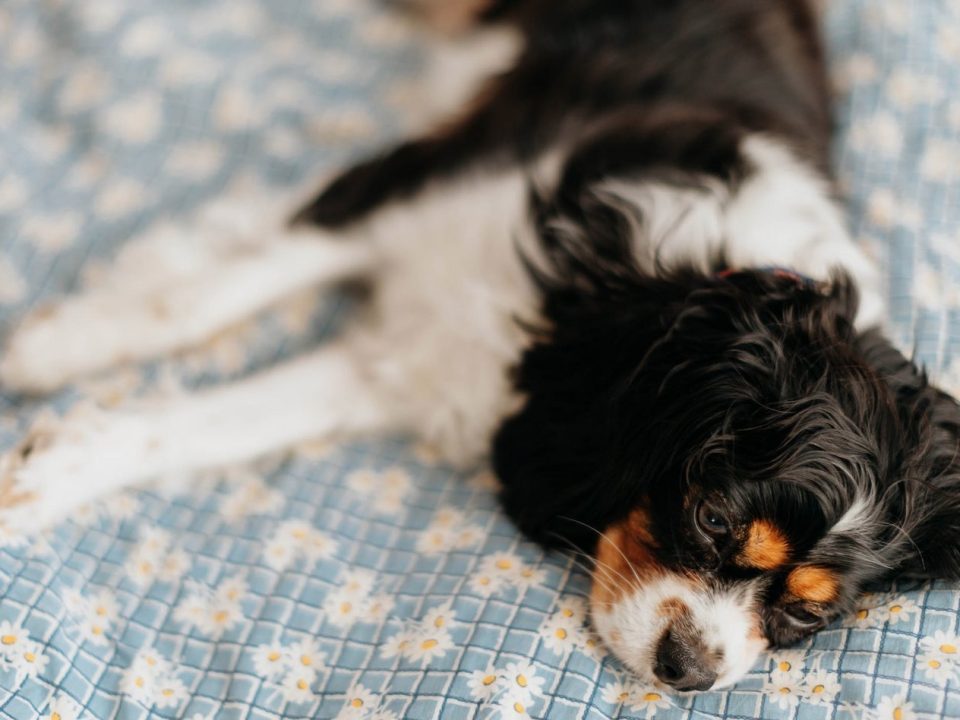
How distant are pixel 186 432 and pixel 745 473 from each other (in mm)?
1274

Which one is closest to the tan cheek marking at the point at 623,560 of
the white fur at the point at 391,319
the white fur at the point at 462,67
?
the white fur at the point at 391,319

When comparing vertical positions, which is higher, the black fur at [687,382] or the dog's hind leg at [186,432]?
the black fur at [687,382]

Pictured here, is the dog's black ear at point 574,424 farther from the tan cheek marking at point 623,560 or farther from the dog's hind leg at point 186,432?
the dog's hind leg at point 186,432

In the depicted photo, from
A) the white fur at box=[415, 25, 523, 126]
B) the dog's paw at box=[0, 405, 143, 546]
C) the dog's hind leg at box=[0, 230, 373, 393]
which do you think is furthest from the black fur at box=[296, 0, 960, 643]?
the dog's paw at box=[0, 405, 143, 546]

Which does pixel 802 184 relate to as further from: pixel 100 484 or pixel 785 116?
pixel 100 484

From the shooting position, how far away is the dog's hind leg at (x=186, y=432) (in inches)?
80.9

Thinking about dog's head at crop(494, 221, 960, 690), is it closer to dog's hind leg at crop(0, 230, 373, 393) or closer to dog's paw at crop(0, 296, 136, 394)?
dog's hind leg at crop(0, 230, 373, 393)

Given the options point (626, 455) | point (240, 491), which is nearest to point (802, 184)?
point (626, 455)

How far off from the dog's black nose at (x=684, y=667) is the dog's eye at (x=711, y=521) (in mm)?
205

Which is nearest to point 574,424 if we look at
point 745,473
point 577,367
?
point 577,367

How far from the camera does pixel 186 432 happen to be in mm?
2332

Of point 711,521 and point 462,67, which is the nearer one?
point 711,521

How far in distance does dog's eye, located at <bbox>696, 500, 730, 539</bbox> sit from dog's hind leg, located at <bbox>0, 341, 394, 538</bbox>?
0.92 metres

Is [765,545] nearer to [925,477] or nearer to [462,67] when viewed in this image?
[925,477]
